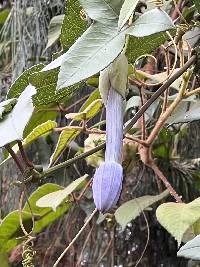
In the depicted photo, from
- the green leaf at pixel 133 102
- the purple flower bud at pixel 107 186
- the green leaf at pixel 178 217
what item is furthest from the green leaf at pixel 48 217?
the purple flower bud at pixel 107 186

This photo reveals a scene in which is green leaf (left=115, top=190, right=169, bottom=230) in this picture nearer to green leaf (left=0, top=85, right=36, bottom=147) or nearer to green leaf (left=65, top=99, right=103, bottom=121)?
green leaf (left=65, top=99, right=103, bottom=121)

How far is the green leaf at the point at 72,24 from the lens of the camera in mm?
521

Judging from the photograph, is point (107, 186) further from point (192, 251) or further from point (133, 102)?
point (133, 102)

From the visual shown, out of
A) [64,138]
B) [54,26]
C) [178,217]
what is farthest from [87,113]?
[54,26]

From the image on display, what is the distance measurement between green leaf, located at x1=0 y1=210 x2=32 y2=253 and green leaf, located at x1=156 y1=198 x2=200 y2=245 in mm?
265

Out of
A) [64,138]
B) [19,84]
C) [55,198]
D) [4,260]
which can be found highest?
[19,84]

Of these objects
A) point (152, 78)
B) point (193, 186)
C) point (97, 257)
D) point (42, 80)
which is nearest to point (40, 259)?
point (97, 257)

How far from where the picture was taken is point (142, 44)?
0.52 meters

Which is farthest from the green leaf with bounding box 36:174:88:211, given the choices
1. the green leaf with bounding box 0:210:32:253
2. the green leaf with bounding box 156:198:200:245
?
the green leaf with bounding box 156:198:200:245

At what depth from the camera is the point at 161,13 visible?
0.42m

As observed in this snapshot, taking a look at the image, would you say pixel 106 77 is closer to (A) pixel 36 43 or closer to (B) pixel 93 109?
(B) pixel 93 109

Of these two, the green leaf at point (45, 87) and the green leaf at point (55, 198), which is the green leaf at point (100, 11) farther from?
the green leaf at point (55, 198)

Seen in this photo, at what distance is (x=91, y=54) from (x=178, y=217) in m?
0.25

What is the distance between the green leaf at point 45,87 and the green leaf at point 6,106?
0.8 inches
